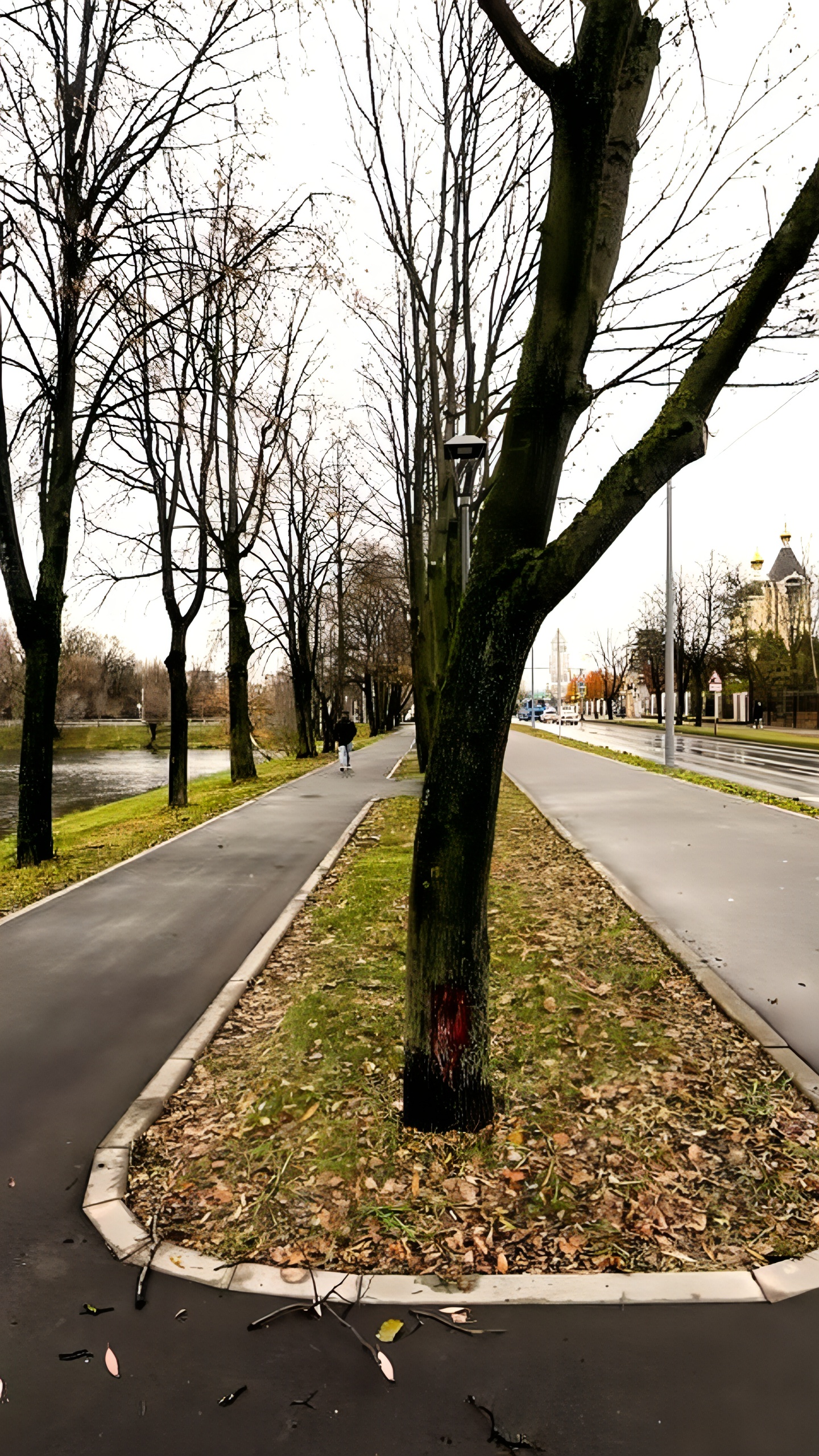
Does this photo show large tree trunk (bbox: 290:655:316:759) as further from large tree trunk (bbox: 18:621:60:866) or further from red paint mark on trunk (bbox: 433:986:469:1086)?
red paint mark on trunk (bbox: 433:986:469:1086)

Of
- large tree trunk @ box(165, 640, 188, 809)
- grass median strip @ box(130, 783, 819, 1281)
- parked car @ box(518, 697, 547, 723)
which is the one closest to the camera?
grass median strip @ box(130, 783, 819, 1281)

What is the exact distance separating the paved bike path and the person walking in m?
6.03

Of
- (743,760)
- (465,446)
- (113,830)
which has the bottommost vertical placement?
(113,830)

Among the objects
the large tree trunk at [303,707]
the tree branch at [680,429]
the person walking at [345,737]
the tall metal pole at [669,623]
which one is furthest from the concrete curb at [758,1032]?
the large tree trunk at [303,707]

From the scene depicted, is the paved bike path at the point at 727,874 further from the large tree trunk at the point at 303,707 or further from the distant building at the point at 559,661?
the distant building at the point at 559,661

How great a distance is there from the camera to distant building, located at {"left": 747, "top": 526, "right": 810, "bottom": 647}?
5912 centimetres

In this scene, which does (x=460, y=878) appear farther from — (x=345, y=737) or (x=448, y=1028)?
(x=345, y=737)

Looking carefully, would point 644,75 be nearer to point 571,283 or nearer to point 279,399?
point 571,283

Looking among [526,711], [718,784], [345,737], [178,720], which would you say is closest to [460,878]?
[178,720]

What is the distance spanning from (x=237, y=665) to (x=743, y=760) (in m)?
15.6

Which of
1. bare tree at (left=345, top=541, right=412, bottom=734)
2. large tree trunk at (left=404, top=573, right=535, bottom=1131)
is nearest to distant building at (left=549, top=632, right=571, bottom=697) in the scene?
bare tree at (left=345, top=541, right=412, bottom=734)

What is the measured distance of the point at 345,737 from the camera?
23.4m

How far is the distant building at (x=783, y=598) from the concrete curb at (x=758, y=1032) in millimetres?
48051

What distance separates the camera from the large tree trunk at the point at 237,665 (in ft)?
69.5
